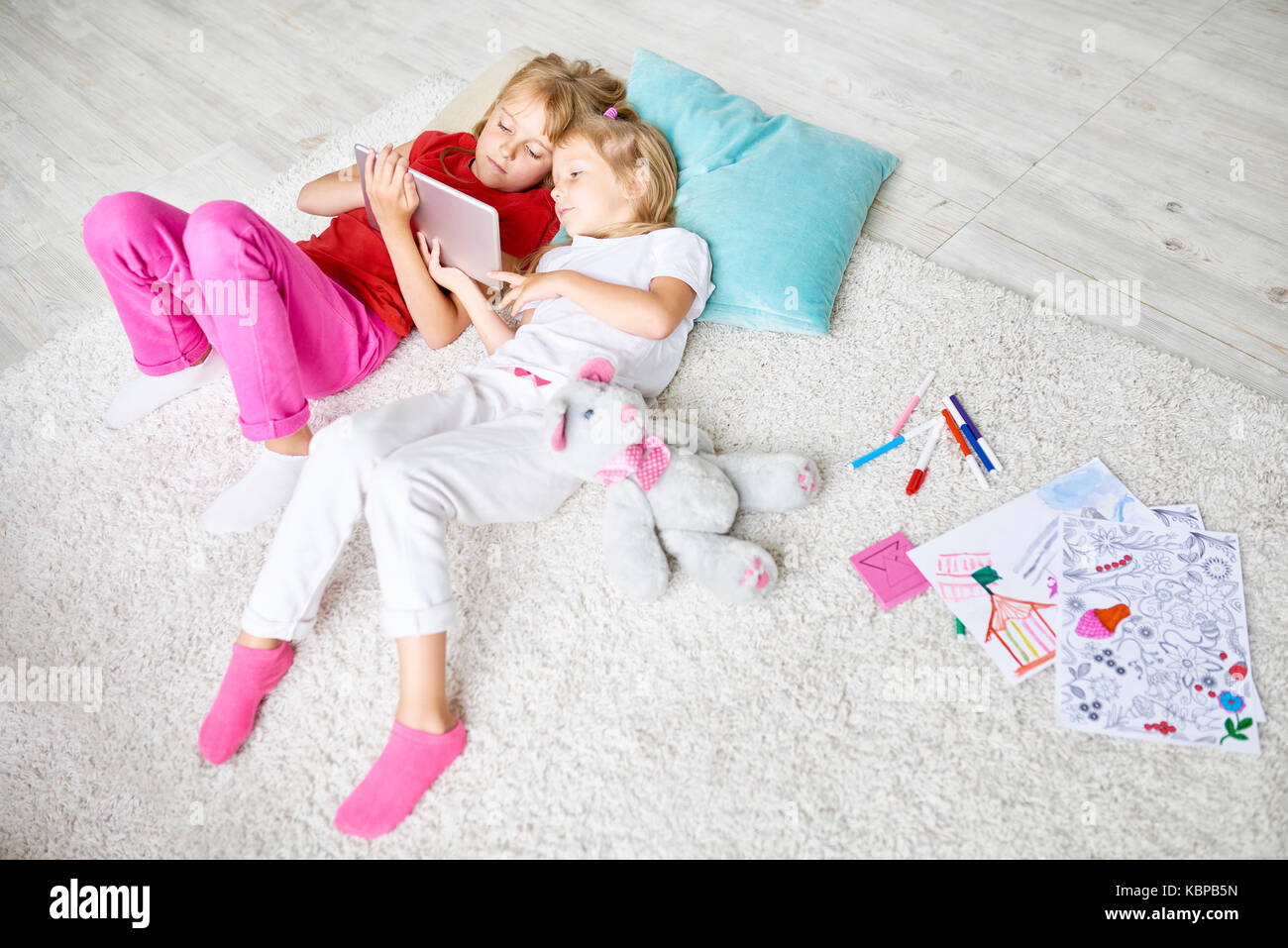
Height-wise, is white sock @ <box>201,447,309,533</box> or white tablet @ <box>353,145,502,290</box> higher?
white tablet @ <box>353,145,502,290</box>

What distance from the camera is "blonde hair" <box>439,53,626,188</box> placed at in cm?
135

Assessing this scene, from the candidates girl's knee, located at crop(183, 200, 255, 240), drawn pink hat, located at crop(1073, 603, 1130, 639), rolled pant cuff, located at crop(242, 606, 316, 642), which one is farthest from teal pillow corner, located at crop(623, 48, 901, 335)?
rolled pant cuff, located at crop(242, 606, 316, 642)

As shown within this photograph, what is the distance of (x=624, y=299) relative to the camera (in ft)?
4.02

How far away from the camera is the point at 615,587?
1.17 m

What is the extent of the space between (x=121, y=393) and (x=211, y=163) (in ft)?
2.40

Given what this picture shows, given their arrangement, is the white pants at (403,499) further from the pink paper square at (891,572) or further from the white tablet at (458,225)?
the pink paper square at (891,572)

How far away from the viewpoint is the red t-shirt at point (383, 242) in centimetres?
139

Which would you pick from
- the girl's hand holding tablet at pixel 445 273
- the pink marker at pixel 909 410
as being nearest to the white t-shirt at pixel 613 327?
the girl's hand holding tablet at pixel 445 273

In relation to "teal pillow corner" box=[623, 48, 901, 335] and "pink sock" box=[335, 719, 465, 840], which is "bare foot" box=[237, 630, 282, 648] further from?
"teal pillow corner" box=[623, 48, 901, 335]

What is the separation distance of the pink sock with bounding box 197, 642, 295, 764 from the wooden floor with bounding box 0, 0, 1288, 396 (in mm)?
906

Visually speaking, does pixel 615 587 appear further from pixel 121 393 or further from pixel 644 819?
pixel 121 393
